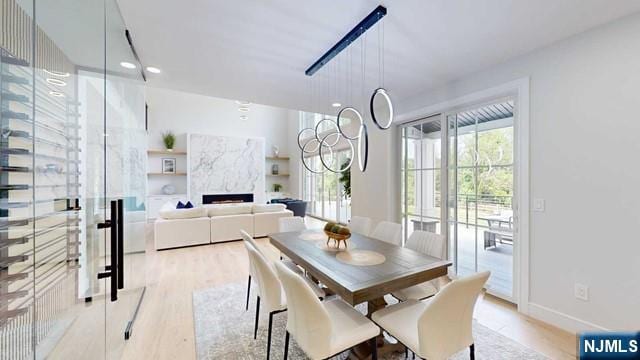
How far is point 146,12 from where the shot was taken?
190 centimetres

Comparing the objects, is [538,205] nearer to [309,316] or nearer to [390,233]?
[390,233]

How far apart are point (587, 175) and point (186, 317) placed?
12.4 feet

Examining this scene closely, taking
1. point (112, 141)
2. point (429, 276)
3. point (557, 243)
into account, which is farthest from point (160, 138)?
point (557, 243)

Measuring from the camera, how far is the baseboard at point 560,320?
206 centimetres

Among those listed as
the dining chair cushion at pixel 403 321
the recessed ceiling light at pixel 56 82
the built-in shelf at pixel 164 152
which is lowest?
the dining chair cushion at pixel 403 321

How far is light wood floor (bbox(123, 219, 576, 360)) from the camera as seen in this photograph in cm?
192

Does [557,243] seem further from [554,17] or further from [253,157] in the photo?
[253,157]

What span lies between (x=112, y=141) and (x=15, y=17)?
125 centimetres

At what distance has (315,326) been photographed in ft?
4.33

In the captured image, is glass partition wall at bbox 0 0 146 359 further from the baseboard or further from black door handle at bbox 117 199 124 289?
the baseboard

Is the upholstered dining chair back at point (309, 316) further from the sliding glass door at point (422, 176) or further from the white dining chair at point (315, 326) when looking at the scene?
the sliding glass door at point (422, 176)

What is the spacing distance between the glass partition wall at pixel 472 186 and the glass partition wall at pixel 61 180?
3.50m

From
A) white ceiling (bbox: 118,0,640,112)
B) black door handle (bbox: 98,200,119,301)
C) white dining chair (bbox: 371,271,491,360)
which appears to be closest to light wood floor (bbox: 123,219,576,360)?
black door handle (bbox: 98,200,119,301)

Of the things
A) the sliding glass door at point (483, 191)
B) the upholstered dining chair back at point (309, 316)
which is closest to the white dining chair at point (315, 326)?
the upholstered dining chair back at point (309, 316)
